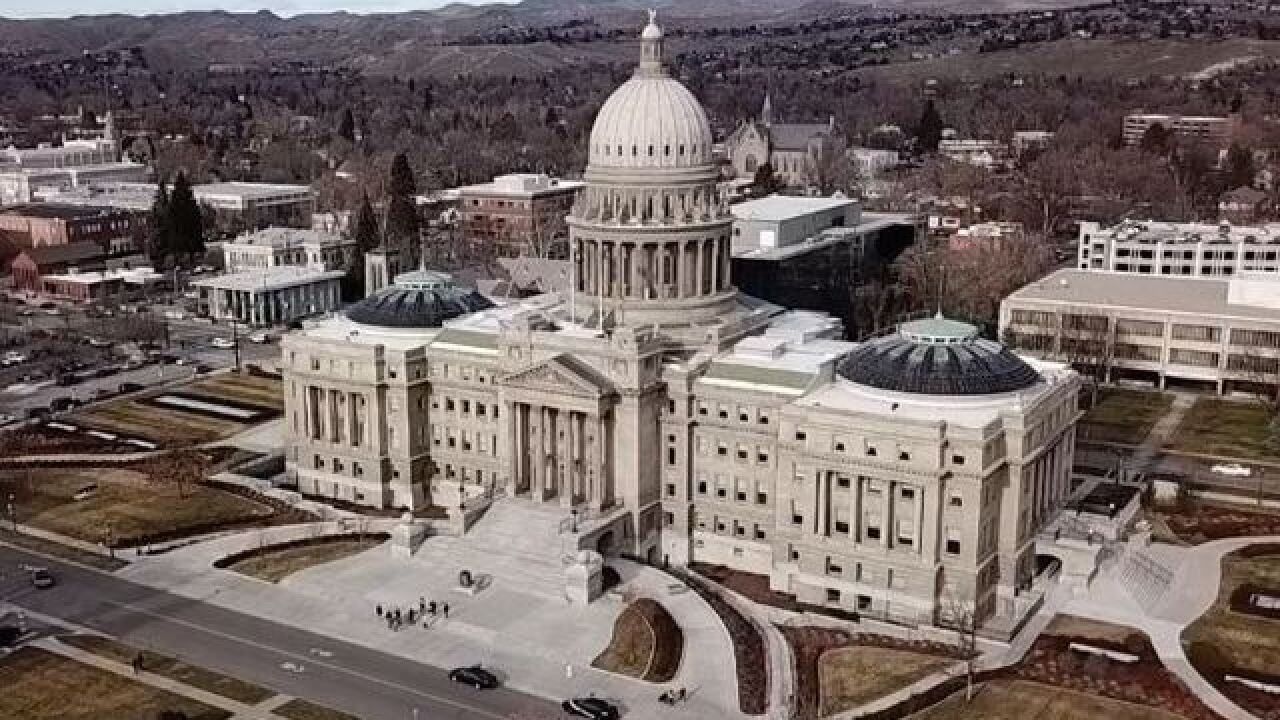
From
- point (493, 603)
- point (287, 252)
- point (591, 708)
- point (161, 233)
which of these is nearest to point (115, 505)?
point (493, 603)

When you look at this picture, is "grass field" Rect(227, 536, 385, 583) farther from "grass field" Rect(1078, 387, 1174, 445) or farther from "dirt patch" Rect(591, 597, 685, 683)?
"grass field" Rect(1078, 387, 1174, 445)

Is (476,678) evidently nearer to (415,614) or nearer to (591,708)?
(591,708)

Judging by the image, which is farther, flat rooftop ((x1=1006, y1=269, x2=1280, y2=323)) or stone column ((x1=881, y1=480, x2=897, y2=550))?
flat rooftop ((x1=1006, y1=269, x2=1280, y2=323))

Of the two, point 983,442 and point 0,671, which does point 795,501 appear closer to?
point 983,442

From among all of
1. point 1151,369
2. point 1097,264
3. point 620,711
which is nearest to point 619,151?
point 620,711

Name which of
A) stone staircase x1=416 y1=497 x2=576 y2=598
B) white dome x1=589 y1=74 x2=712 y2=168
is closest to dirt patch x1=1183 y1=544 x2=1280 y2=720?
stone staircase x1=416 y1=497 x2=576 y2=598
